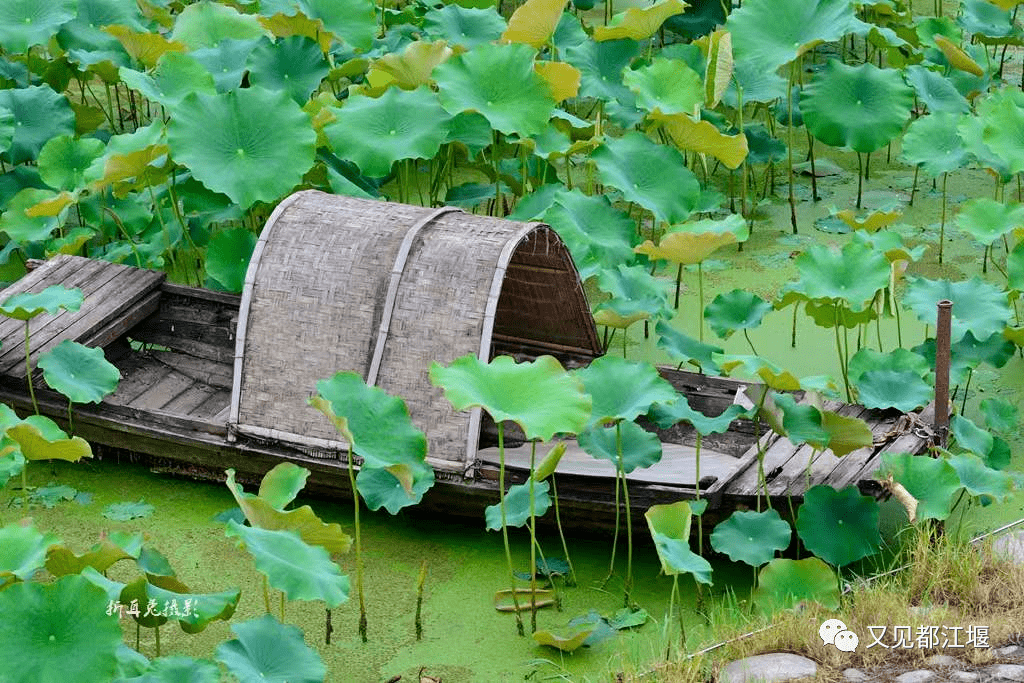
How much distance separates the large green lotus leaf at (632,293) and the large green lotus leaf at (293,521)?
4.27 ft

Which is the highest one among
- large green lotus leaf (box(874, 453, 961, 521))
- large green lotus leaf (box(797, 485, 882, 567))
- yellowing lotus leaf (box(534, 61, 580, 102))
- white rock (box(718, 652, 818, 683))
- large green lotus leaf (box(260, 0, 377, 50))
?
large green lotus leaf (box(260, 0, 377, 50))

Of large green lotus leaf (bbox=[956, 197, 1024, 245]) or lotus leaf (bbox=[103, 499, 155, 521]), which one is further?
large green lotus leaf (bbox=[956, 197, 1024, 245])

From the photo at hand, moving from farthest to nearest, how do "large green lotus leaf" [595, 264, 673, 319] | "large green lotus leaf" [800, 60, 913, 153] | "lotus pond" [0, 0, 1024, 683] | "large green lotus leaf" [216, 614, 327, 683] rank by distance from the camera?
"large green lotus leaf" [800, 60, 913, 153] → "large green lotus leaf" [595, 264, 673, 319] → "lotus pond" [0, 0, 1024, 683] → "large green lotus leaf" [216, 614, 327, 683]

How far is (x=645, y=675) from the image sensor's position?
137 inches

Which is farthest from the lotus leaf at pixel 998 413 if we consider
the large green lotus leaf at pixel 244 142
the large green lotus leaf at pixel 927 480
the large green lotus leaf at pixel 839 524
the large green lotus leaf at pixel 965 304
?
the large green lotus leaf at pixel 244 142

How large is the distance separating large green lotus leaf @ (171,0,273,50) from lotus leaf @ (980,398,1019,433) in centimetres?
289

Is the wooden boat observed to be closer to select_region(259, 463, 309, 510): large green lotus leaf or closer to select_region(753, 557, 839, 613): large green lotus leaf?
select_region(753, 557, 839, 613): large green lotus leaf

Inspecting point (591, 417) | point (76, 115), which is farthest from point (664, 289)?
point (76, 115)

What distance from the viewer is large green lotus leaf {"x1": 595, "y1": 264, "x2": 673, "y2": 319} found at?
4406 millimetres

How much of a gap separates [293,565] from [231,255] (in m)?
2.01

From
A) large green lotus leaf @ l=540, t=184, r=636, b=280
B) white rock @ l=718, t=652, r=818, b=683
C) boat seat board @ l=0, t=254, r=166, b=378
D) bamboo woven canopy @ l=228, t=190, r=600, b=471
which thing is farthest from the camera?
large green lotus leaf @ l=540, t=184, r=636, b=280

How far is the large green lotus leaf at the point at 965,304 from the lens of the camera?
4348 millimetres

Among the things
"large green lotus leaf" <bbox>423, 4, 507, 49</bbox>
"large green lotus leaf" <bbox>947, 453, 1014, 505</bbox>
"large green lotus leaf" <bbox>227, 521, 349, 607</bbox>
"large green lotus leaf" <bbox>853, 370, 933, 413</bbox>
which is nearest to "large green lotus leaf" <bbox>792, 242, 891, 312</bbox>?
"large green lotus leaf" <bbox>853, 370, 933, 413</bbox>

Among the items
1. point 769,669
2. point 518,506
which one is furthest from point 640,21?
point 769,669
